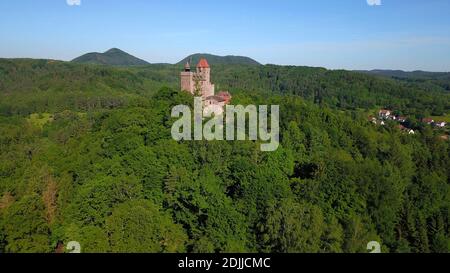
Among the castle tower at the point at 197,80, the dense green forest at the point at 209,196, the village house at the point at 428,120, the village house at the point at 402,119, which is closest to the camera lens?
the dense green forest at the point at 209,196

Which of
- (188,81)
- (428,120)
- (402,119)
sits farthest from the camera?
(402,119)

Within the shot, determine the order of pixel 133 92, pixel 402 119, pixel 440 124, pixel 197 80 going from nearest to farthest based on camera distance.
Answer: pixel 197 80
pixel 440 124
pixel 402 119
pixel 133 92

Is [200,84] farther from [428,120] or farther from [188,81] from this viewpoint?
[428,120]

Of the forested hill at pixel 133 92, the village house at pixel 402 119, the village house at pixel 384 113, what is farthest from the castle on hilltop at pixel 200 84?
the village house at pixel 384 113

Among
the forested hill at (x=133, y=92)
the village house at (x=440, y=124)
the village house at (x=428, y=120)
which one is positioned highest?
the forested hill at (x=133, y=92)

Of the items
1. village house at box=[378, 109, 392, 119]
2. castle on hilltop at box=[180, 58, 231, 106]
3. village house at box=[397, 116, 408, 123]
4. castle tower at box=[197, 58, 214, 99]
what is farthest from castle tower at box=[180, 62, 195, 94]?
village house at box=[378, 109, 392, 119]

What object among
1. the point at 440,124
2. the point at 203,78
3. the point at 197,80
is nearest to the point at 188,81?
the point at 197,80

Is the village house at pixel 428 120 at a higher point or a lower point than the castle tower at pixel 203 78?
lower

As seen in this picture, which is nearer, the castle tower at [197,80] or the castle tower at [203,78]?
the castle tower at [197,80]

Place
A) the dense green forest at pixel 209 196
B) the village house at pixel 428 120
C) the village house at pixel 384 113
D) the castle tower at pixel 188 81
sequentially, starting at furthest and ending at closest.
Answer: the village house at pixel 384 113
the village house at pixel 428 120
the castle tower at pixel 188 81
the dense green forest at pixel 209 196

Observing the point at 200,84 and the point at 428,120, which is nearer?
the point at 200,84

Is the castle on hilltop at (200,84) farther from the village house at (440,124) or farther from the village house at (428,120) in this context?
the village house at (428,120)

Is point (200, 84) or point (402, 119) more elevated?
point (200, 84)
